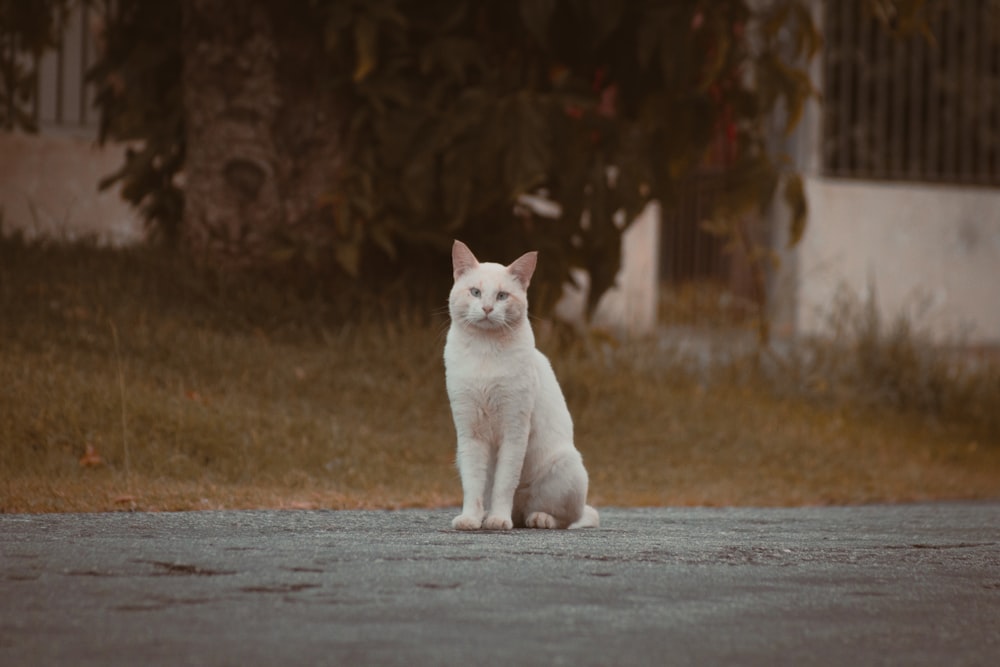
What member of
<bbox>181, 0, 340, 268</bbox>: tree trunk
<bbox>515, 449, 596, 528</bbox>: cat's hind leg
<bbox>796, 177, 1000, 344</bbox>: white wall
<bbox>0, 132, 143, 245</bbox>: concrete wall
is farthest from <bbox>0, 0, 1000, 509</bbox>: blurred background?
<bbox>796, 177, 1000, 344</bbox>: white wall

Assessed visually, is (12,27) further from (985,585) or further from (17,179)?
(985,585)

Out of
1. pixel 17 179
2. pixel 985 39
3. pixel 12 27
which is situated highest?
pixel 985 39

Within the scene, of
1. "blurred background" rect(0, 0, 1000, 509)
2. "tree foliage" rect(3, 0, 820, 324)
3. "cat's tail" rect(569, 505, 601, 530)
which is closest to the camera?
"cat's tail" rect(569, 505, 601, 530)

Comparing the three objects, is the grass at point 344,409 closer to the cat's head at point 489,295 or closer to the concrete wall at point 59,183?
the cat's head at point 489,295

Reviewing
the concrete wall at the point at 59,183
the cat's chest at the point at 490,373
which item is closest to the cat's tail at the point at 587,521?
the cat's chest at the point at 490,373

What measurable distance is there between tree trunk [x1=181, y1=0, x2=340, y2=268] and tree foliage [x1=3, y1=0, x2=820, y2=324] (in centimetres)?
10

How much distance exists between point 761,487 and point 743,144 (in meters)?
2.64

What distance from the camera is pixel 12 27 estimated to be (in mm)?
10789

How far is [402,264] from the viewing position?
1009cm

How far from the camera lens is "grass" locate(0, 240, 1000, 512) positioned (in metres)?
7.46

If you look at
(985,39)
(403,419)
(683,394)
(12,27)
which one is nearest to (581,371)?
(683,394)

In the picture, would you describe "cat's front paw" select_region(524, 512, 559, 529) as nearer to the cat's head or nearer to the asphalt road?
the asphalt road

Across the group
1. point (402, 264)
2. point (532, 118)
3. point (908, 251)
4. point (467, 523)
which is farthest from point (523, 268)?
point (908, 251)

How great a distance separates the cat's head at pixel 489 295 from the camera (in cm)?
539
